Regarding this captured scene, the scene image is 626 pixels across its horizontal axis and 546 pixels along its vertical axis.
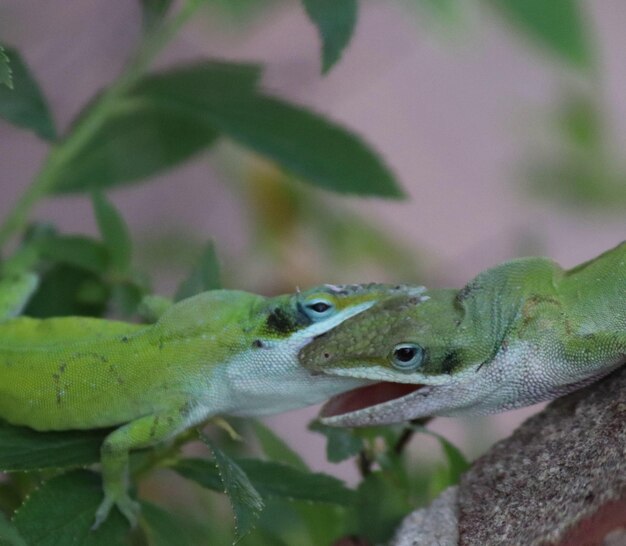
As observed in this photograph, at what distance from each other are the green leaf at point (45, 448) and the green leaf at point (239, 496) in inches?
9.1

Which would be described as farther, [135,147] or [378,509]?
[135,147]

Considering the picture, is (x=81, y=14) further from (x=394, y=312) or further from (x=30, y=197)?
(x=394, y=312)

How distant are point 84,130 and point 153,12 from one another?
0.80 ft

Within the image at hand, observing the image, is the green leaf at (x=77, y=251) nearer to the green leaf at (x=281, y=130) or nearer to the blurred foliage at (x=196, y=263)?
the blurred foliage at (x=196, y=263)

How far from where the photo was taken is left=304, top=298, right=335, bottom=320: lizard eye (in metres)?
1.08

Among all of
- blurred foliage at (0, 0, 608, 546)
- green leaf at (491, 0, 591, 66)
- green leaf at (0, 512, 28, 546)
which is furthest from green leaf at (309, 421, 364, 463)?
green leaf at (491, 0, 591, 66)

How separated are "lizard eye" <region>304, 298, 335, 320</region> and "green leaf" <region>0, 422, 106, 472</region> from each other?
13.5 inches

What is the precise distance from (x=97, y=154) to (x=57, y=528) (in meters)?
0.77

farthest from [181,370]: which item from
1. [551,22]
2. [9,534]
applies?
[551,22]

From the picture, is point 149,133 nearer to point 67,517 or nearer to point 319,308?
point 319,308

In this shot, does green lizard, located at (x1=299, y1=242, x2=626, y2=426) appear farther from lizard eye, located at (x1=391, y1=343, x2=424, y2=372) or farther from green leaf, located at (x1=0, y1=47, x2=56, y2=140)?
green leaf, located at (x1=0, y1=47, x2=56, y2=140)

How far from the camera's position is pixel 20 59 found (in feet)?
4.40

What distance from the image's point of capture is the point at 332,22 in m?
1.13

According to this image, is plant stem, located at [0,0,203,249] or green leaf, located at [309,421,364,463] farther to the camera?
plant stem, located at [0,0,203,249]
